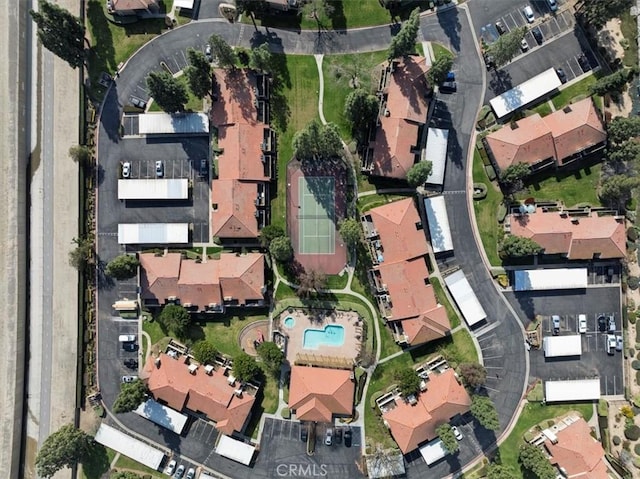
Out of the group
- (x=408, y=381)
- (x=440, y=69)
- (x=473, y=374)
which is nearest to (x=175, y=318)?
(x=408, y=381)

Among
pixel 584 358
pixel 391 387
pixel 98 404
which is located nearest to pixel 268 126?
pixel 391 387

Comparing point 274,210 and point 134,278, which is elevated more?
point 274,210

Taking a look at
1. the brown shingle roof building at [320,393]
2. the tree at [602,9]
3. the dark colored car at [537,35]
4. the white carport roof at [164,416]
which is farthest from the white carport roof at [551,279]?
the white carport roof at [164,416]

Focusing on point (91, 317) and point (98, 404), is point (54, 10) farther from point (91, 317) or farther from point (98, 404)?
point (98, 404)

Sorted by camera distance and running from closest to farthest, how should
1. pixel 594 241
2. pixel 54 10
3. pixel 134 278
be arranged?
pixel 54 10, pixel 594 241, pixel 134 278

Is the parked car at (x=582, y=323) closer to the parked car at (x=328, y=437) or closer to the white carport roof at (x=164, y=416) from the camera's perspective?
the parked car at (x=328, y=437)

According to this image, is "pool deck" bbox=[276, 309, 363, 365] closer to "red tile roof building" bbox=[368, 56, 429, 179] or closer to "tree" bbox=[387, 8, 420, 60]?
"red tile roof building" bbox=[368, 56, 429, 179]
